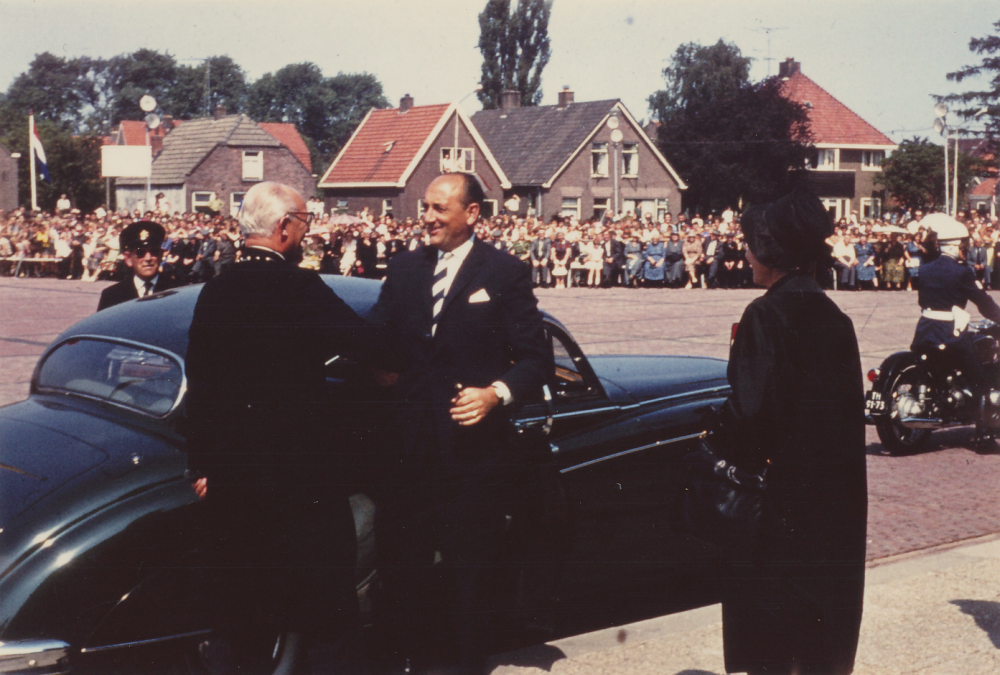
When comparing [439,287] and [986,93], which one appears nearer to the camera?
[439,287]

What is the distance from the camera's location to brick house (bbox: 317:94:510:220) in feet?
184

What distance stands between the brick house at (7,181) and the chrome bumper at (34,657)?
74138 mm

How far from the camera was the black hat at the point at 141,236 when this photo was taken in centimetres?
569

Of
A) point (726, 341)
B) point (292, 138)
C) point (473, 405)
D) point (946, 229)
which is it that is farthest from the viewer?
point (292, 138)

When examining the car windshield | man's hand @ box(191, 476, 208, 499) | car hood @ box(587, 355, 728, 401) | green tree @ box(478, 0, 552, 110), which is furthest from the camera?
green tree @ box(478, 0, 552, 110)

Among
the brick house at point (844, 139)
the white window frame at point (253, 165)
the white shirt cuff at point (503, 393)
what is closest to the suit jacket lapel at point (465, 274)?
the white shirt cuff at point (503, 393)

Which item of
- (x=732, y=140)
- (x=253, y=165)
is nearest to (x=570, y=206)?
(x=732, y=140)

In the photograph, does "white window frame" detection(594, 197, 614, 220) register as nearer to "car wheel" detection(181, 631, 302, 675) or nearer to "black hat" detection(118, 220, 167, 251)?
"black hat" detection(118, 220, 167, 251)

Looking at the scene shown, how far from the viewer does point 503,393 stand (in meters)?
3.83

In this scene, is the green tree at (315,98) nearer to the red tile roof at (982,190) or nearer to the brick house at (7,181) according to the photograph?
the brick house at (7,181)

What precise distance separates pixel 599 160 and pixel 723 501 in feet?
190

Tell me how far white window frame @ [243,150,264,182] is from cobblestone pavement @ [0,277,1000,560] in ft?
100.0

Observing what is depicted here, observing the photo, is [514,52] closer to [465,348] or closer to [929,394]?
[929,394]

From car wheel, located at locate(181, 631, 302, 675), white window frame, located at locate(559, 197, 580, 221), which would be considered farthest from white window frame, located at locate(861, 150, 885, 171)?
car wheel, located at locate(181, 631, 302, 675)
